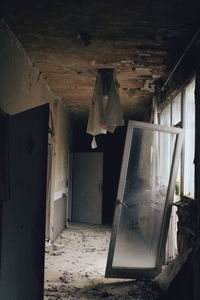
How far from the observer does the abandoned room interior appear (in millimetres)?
2539

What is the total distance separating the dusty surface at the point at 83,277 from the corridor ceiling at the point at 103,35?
106 inches

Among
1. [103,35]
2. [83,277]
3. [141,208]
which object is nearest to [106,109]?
[103,35]

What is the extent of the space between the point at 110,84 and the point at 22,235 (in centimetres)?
243

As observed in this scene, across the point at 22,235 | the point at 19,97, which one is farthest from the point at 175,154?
the point at 22,235

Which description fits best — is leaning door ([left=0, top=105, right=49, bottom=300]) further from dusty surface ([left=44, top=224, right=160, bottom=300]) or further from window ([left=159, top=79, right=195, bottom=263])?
window ([left=159, top=79, right=195, bottom=263])

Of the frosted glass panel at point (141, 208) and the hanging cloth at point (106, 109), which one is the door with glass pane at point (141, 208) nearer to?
the frosted glass panel at point (141, 208)

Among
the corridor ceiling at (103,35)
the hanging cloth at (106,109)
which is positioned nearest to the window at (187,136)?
the corridor ceiling at (103,35)

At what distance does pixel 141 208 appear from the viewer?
4.13 metres

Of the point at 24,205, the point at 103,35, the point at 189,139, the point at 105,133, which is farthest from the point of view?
the point at 105,133

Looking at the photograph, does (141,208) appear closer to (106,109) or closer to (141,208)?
(141,208)

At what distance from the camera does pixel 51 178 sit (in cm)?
595

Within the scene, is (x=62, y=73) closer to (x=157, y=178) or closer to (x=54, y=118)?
(x=54, y=118)

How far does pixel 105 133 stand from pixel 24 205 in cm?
178

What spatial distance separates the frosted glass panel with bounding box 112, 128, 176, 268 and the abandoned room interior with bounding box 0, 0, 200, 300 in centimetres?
1
